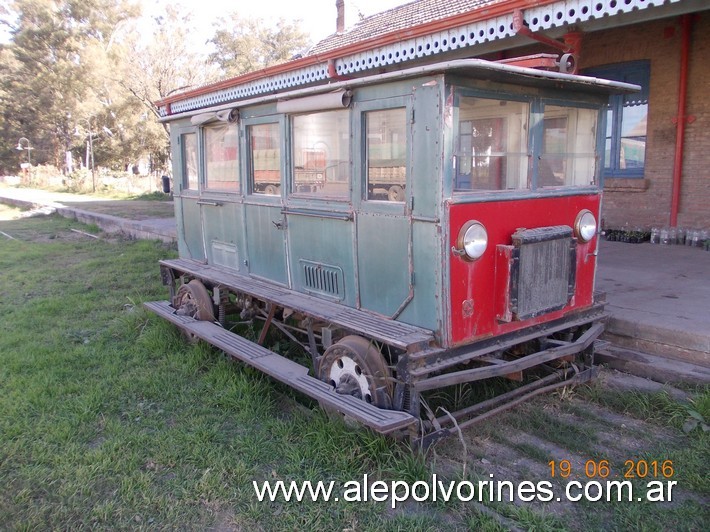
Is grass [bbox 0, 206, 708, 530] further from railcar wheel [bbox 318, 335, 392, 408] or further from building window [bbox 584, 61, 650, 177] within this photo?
building window [bbox 584, 61, 650, 177]

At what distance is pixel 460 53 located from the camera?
8.17 metres

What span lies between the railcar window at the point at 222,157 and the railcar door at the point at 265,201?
10.7 inches

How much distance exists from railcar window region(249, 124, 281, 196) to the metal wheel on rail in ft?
4.45

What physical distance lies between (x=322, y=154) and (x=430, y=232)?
1.26m

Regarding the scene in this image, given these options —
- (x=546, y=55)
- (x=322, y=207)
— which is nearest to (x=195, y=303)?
(x=322, y=207)

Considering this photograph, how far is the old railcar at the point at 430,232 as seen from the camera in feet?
11.4

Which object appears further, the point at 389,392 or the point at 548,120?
the point at 548,120

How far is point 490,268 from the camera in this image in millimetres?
3707

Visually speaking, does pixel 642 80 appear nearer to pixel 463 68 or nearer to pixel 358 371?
pixel 463 68

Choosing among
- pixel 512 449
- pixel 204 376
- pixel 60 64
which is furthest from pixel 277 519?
pixel 60 64

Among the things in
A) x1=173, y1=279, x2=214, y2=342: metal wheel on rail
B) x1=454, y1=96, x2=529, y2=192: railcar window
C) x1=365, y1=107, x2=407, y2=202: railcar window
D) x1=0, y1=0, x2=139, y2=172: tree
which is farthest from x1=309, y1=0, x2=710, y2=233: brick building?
x1=0, y1=0, x2=139, y2=172: tree

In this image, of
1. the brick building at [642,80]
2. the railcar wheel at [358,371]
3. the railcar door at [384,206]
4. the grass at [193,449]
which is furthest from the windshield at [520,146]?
the brick building at [642,80]

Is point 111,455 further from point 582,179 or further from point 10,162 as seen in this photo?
point 10,162

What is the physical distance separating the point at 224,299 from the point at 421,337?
2.80m
